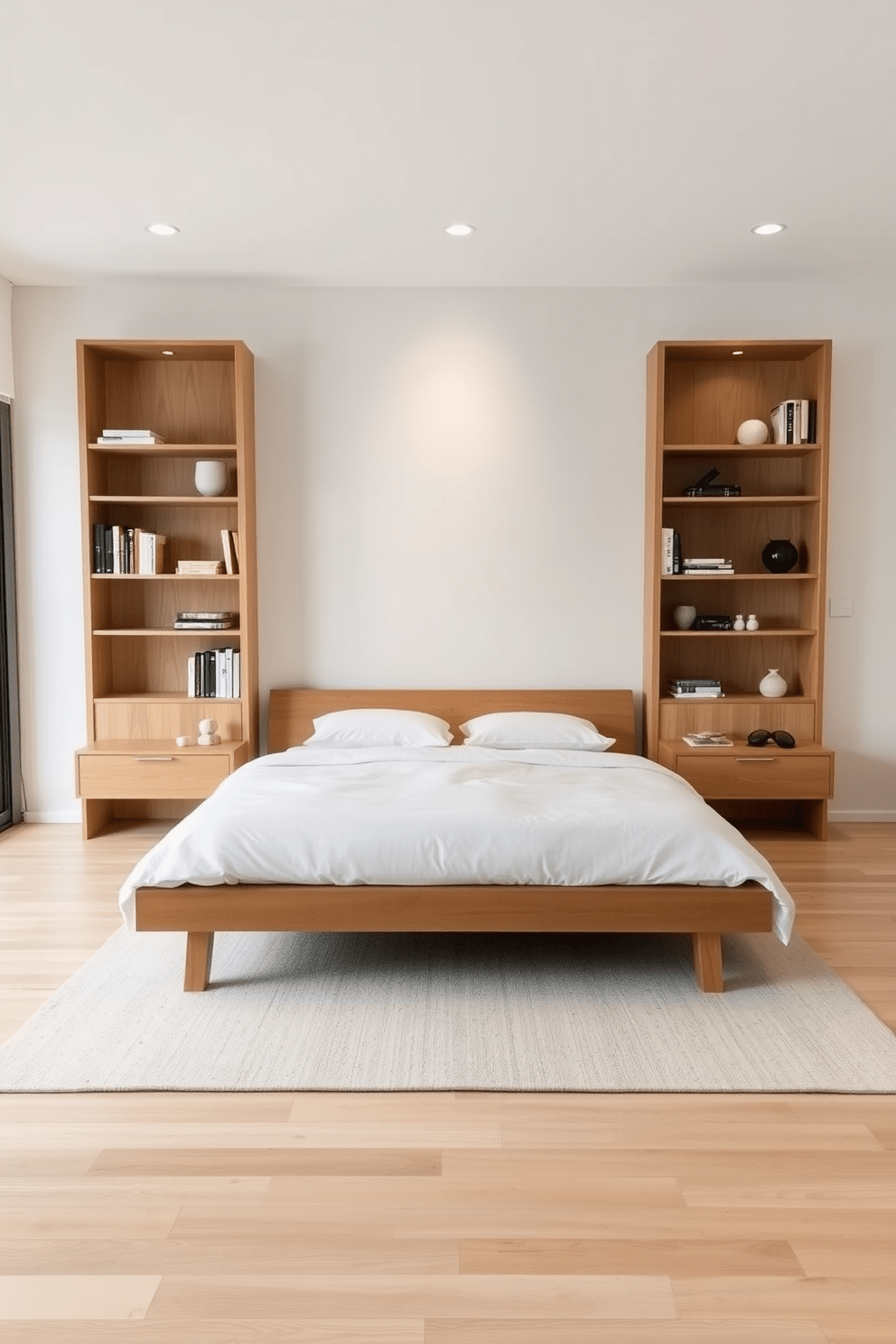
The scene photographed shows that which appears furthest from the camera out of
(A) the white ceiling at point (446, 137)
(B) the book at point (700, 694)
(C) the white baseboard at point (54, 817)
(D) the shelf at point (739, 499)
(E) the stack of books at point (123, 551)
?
(C) the white baseboard at point (54, 817)

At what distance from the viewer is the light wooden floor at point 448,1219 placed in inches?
60.4

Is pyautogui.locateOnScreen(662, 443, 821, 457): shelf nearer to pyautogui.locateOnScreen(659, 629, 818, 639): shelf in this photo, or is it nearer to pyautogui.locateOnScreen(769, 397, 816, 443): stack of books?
pyautogui.locateOnScreen(769, 397, 816, 443): stack of books

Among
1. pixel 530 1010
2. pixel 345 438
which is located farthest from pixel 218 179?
pixel 530 1010

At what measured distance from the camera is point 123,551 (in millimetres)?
4488

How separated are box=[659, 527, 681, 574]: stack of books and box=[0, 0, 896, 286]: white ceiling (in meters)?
1.17

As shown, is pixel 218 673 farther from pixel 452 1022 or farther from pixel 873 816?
pixel 873 816

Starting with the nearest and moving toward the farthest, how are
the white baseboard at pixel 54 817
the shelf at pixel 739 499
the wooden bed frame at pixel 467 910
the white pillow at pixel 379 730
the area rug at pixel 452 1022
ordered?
1. the area rug at pixel 452 1022
2. the wooden bed frame at pixel 467 910
3. the white pillow at pixel 379 730
4. the shelf at pixel 739 499
5. the white baseboard at pixel 54 817

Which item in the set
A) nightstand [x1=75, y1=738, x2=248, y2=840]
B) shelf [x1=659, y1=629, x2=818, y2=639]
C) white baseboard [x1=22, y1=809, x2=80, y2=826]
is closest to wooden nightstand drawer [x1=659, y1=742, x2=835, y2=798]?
shelf [x1=659, y1=629, x2=818, y2=639]

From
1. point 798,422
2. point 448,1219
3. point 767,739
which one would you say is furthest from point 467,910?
point 798,422

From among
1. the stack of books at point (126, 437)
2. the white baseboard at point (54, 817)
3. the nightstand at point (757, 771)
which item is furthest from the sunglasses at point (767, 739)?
the white baseboard at point (54, 817)

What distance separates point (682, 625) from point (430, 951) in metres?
2.24

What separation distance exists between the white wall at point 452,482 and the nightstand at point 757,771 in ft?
1.87

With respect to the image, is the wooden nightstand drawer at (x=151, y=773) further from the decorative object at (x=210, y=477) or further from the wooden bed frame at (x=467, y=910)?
the wooden bed frame at (x=467, y=910)

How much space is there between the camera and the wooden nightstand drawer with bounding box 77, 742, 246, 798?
14.1 feet
